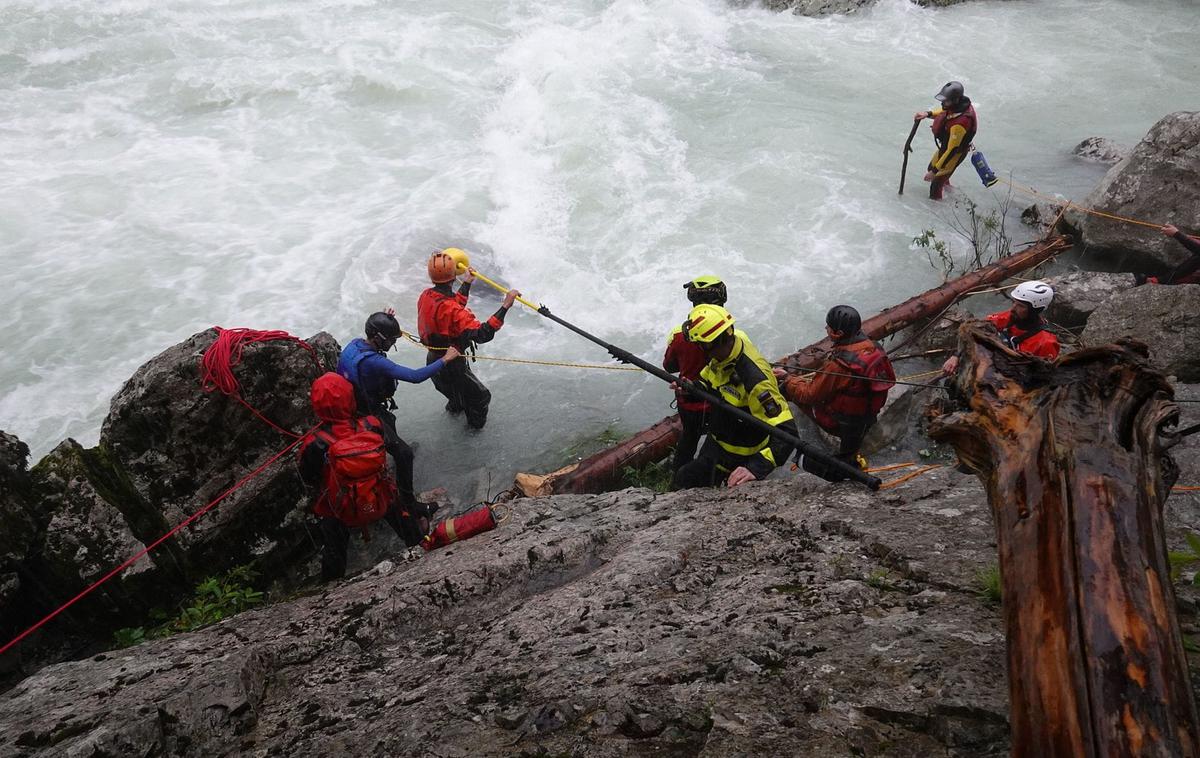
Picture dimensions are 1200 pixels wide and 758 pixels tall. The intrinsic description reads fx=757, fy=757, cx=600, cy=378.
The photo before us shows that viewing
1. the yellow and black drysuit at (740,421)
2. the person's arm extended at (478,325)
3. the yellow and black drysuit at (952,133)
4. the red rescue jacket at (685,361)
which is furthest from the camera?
the yellow and black drysuit at (952,133)

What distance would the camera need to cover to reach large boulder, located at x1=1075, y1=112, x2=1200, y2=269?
32.7 feet

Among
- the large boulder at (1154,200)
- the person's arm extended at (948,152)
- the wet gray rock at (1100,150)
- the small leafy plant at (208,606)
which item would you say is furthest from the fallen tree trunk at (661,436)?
the wet gray rock at (1100,150)

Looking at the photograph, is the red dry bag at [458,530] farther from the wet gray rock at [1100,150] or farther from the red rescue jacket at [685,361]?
the wet gray rock at [1100,150]

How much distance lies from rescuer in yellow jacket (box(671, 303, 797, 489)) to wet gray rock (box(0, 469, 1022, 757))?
574 millimetres

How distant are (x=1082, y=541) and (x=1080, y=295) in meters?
7.95

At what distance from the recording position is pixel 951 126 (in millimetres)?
Result: 11891

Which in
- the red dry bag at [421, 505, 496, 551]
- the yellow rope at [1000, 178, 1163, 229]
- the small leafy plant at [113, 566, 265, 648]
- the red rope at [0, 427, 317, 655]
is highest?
the red rope at [0, 427, 317, 655]

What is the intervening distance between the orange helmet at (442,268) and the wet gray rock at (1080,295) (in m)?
6.84

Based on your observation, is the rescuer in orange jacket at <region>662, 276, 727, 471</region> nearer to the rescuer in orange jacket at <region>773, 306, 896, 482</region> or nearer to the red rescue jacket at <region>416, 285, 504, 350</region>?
the rescuer in orange jacket at <region>773, 306, 896, 482</region>

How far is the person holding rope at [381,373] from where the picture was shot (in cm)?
660

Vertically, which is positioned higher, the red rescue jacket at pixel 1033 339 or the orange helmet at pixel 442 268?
the orange helmet at pixel 442 268

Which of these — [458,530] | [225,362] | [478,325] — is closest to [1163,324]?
[478,325]

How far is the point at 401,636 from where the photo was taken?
13.1 ft

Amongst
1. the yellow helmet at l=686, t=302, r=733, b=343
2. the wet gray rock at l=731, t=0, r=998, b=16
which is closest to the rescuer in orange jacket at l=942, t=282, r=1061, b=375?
the yellow helmet at l=686, t=302, r=733, b=343
